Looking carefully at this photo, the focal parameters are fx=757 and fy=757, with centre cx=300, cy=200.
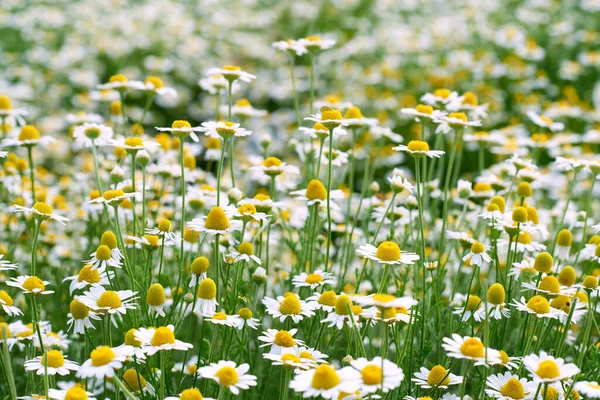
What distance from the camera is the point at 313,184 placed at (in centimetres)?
297

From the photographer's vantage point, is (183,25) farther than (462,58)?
Yes

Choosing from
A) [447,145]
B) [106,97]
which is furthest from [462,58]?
[106,97]

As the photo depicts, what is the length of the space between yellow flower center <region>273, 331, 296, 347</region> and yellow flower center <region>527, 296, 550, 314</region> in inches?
32.2

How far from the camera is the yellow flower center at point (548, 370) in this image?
84.4 inches

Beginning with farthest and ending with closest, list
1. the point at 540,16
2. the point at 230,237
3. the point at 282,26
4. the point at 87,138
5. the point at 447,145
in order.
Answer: the point at 282,26 → the point at 540,16 → the point at 447,145 → the point at 87,138 → the point at 230,237

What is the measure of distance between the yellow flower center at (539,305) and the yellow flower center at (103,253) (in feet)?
4.75

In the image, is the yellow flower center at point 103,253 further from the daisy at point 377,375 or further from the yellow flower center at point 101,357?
the daisy at point 377,375

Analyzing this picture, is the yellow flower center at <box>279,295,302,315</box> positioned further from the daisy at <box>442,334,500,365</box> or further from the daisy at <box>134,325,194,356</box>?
the daisy at <box>442,334,500,365</box>

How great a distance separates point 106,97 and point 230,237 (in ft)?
6.73

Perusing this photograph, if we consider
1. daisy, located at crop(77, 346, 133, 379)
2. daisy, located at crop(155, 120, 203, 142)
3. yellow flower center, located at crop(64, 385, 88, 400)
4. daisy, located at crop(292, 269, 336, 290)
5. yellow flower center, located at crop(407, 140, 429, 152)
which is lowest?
daisy, located at crop(292, 269, 336, 290)

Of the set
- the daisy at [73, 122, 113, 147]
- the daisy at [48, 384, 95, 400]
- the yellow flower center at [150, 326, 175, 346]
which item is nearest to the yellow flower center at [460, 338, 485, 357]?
the yellow flower center at [150, 326, 175, 346]

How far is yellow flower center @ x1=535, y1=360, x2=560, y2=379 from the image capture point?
7.03ft

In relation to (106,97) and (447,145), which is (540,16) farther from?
(106,97)

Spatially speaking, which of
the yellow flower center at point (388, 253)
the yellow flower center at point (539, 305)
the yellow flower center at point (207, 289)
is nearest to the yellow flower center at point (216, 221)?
the yellow flower center at point (207, 289)
